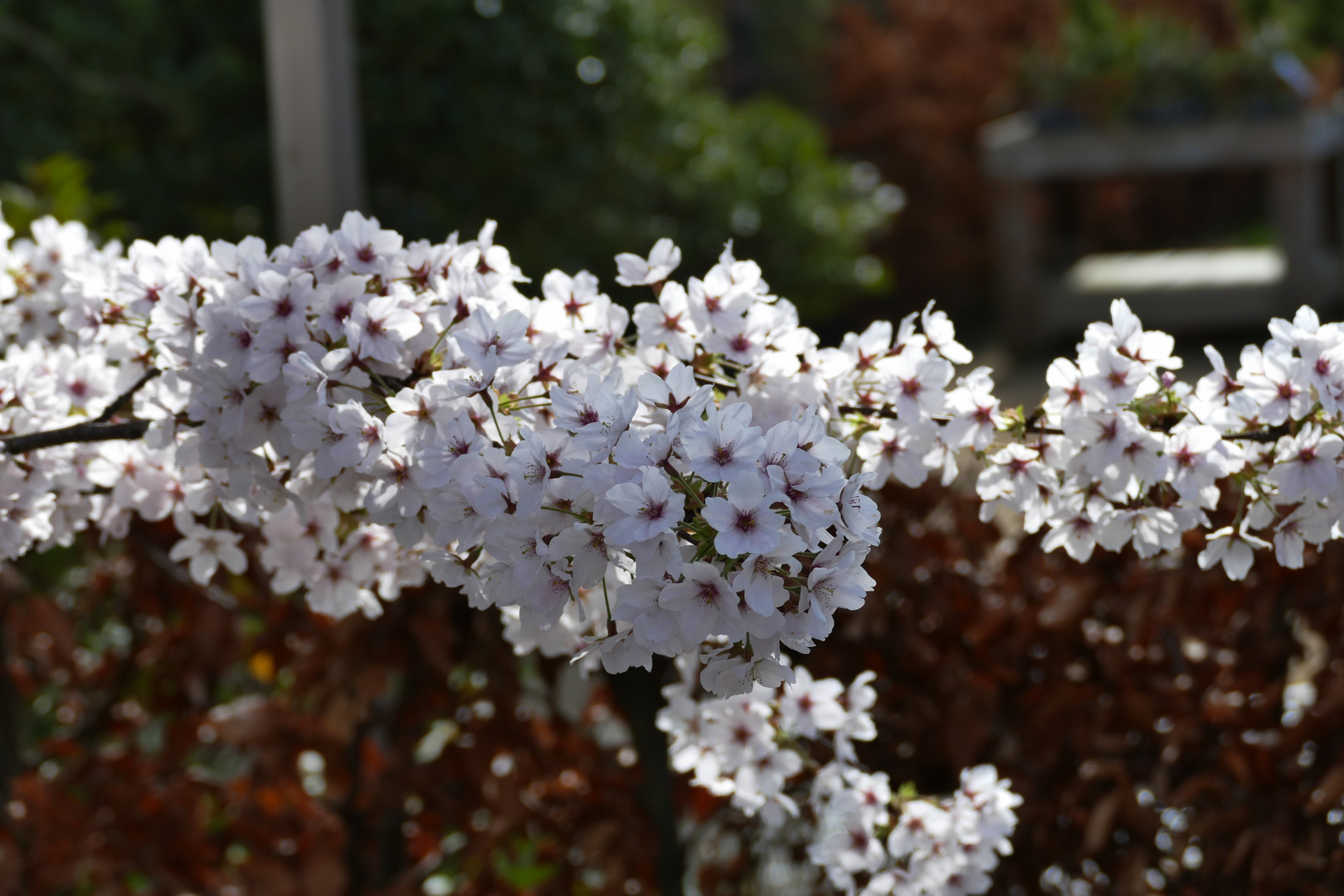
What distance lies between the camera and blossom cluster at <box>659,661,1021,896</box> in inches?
57.2

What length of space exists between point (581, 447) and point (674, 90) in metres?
4.38

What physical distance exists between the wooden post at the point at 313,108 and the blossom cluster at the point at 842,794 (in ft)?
5.92

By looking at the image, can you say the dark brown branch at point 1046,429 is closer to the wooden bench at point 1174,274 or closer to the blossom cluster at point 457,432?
the blossom cluster at point 457,432

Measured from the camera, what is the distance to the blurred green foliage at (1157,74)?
6270 millimetres

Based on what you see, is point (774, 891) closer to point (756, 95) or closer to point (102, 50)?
point (102, 50)

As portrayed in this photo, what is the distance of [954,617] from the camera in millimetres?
1933

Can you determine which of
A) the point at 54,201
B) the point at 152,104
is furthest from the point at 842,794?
the point at 152,104

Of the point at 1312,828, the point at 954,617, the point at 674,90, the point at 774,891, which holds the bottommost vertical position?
the point at 1312,828

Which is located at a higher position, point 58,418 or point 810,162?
A: point 810,162

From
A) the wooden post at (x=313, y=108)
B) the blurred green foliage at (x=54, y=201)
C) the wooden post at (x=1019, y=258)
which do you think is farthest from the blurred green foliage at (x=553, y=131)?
the blurred green foliage at (x=54, y=201)

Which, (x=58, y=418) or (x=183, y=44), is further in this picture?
(x=183, y=44)

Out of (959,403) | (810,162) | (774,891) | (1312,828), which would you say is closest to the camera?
(959,403)

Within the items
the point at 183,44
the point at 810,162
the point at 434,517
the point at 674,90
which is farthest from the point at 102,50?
the point at 434,517

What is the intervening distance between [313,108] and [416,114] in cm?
163
